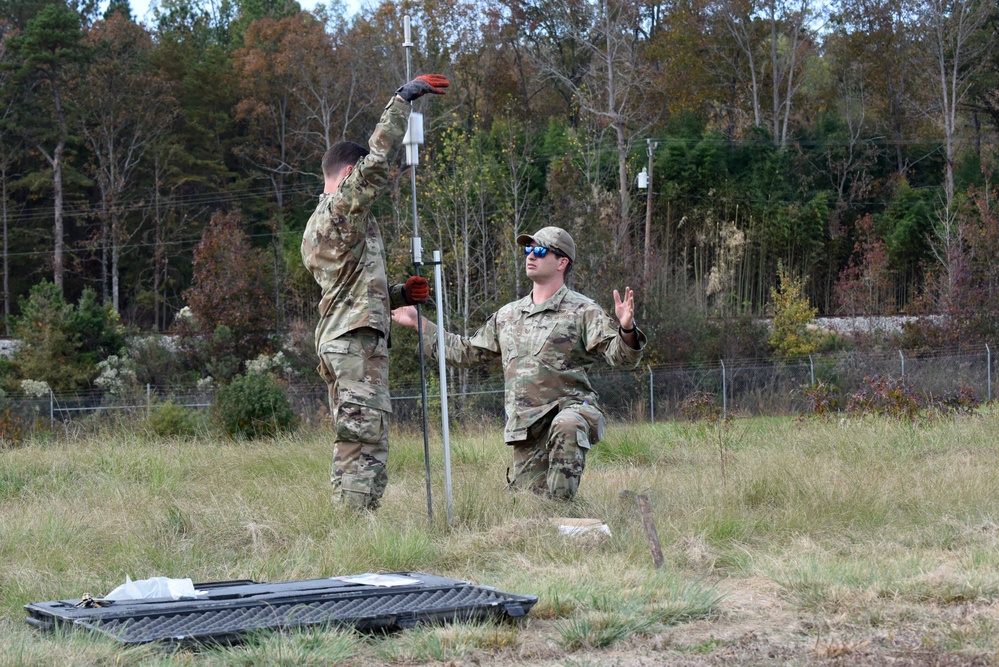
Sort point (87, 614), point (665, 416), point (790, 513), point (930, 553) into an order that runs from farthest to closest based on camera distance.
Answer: point (665, 416), point (790, 513), point (930, 553), point (87, 614)

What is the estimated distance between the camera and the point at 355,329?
286 inches

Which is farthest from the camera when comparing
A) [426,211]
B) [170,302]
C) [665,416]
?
[170,302]

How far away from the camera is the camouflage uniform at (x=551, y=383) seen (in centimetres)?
747

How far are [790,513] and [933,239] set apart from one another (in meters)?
35.4

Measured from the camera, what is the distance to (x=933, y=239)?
1563 inches

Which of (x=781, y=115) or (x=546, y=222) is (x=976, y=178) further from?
(x=546, y=222)

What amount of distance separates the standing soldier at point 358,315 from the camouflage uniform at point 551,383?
24.0 inches

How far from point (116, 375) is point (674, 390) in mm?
13721

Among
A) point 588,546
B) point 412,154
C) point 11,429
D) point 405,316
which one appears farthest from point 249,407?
point 588,546

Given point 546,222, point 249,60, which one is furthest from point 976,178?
point 249,60

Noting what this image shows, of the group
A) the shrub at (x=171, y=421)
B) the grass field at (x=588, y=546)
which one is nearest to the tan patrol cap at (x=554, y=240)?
the grass field at (x=588, y=546)

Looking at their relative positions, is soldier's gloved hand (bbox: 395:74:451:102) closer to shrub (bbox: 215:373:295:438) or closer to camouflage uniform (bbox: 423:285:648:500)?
camouflage uniform (bbox: 423:285:648:500)

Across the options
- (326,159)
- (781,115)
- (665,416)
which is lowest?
(665,416)

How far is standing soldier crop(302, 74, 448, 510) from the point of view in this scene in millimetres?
7104
